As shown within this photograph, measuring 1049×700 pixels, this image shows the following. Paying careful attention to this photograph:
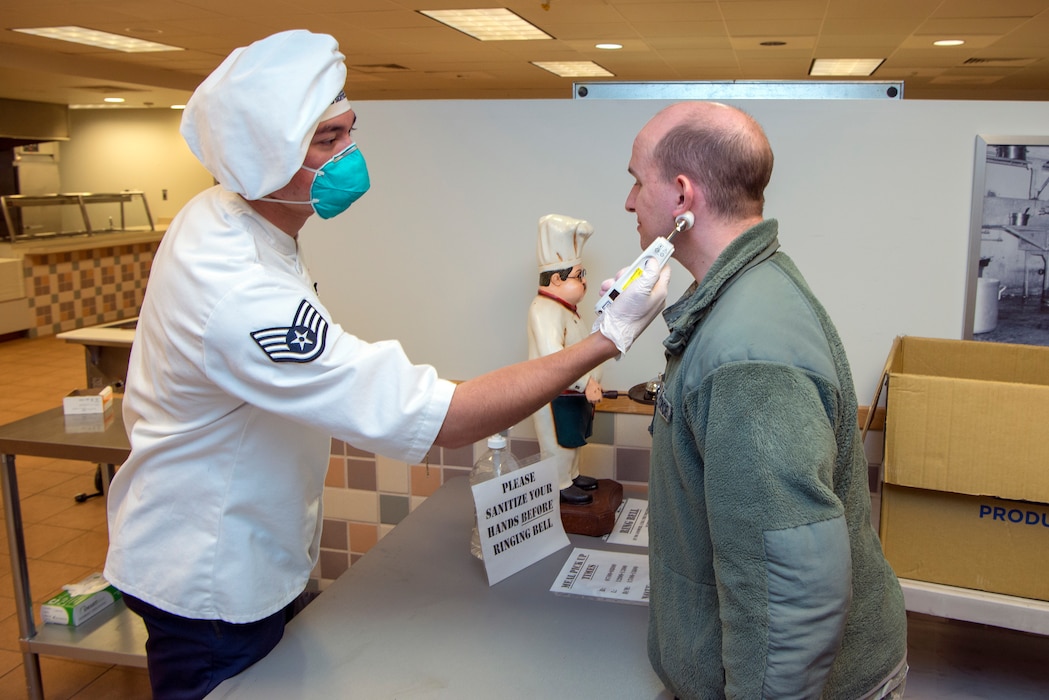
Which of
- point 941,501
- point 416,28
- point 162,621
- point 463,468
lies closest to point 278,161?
point 162,621

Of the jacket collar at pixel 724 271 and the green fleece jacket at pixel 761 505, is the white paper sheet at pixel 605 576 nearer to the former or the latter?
the green fleece jacket at pixel 761 505

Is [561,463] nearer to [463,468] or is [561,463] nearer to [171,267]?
[463,468]

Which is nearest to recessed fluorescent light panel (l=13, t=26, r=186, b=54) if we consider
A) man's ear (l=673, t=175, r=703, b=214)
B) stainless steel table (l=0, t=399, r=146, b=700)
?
stainless steel table (l=0, t=399, r=146, b=700)

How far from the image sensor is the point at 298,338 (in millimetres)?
1261

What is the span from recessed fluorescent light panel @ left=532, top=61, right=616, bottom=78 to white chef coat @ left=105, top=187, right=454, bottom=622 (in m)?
8.34

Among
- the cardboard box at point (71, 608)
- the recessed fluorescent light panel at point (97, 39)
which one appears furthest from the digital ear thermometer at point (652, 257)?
the recessed fluorescent light panel at point (97, 39)

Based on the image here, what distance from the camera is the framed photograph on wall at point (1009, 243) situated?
76.9 inches

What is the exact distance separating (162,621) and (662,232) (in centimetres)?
102

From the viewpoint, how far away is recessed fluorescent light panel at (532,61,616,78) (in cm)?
929

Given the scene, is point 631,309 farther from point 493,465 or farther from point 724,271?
point 493,465

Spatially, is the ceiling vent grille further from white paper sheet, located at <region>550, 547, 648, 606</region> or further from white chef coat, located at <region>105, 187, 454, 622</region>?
white chef coat, located at <region>105, 187, 454, 622</region>

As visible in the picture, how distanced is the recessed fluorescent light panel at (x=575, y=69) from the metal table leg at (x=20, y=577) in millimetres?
7768

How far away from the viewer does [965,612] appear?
154 centimetres

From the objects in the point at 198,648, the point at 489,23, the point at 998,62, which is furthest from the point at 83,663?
the point at 998,62
